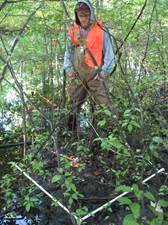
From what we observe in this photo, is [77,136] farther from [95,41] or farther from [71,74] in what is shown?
[95,41]

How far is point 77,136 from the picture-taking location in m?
5.42

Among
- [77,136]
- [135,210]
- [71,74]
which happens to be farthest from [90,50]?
[135,210]

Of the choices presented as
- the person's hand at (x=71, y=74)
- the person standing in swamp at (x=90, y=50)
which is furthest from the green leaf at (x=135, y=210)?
the person's hand at (x=71, y=74)

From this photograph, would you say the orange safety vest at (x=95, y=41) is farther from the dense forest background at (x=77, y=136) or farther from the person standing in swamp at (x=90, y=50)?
the dense forest background at (x=77, y=136)

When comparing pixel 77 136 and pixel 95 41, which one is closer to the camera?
pixel 95 41

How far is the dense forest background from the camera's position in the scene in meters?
3.81

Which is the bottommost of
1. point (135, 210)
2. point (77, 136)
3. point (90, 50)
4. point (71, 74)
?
point (77, 136)

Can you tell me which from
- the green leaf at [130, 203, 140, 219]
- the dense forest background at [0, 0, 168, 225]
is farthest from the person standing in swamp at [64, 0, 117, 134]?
the green leaf at [130, 203, 140, 219]

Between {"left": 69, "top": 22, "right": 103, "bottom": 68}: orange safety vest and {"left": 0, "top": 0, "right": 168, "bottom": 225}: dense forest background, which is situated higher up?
{"left": 69, "top": 22, "right": 103, "bottom": 68}: orange safety vest

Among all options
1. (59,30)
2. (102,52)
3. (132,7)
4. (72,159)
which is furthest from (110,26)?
(72,159)

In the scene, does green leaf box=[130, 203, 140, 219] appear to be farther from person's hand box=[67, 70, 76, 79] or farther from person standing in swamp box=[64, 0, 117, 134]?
person's hand box=[67, 70, 76, 79]

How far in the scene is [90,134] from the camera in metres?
5.18

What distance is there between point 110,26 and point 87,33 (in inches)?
34.8

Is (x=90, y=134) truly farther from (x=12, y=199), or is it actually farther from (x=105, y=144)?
(x=105, y=144)
